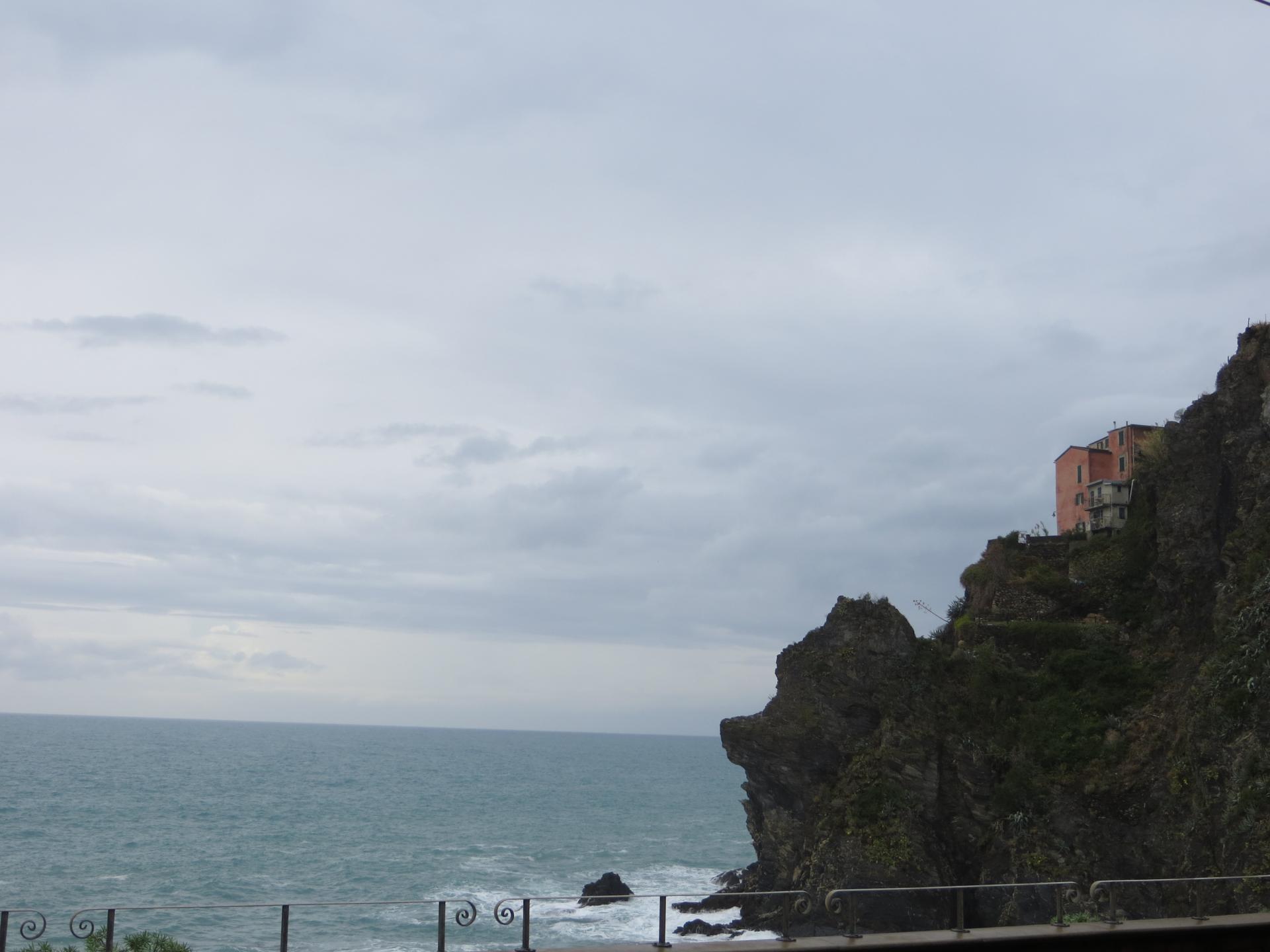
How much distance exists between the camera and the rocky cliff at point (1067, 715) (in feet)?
109

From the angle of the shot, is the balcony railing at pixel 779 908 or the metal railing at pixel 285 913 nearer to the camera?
the metal railing at pixel 285 913

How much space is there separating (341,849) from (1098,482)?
173ft

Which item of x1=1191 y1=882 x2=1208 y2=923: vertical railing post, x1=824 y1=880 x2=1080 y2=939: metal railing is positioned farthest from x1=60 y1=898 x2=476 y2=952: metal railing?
x1=1191 y1=882 x2=1208 y2=923: vertical railing post

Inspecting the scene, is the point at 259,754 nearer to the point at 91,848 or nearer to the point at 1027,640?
the point at 91,848

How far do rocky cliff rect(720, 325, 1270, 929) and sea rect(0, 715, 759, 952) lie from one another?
7.50m

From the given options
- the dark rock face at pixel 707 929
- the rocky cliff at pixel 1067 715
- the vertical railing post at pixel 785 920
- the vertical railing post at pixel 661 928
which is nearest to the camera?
the vertical railing post at pixel 661 928

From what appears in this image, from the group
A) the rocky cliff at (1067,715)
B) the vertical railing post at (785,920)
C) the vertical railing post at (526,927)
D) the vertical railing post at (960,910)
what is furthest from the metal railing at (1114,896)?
the rocky cliff at (1067,715)

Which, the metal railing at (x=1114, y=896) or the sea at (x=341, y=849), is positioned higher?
the metal railing at (x=1114, y=896)

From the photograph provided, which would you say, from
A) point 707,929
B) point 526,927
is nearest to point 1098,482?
point 707,929

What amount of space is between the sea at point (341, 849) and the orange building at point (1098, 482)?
26356mm

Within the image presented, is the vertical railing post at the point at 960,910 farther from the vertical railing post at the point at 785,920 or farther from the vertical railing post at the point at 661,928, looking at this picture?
the vertical railing post at the point at 661,928

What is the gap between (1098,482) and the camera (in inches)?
2061

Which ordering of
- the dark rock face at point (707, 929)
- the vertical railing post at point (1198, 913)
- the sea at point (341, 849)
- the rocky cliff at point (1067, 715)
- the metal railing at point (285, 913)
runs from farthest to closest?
the dark rock face at point (707, 929), the sea at point (341, 849), the rocky cliff at point (1067, 715), the vertical railing post at point (1198, 913), the metal railing at point (285, 913)

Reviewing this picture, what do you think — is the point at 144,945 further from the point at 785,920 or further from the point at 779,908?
the point at 785,920
